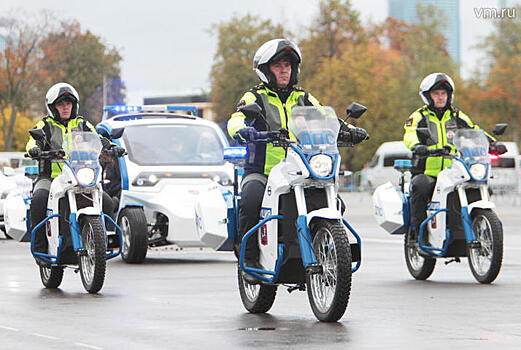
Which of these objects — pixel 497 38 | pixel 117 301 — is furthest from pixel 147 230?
pixel 497 38

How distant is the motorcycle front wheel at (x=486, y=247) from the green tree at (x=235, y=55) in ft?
231

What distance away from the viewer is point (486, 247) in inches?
504

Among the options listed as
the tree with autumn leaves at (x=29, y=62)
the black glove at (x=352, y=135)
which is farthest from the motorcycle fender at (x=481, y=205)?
the tree with autumn leaves at (x=29, y=62)

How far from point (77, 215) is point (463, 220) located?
386 cm

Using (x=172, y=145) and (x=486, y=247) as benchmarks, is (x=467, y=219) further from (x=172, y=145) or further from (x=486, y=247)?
(x=172, y=145)

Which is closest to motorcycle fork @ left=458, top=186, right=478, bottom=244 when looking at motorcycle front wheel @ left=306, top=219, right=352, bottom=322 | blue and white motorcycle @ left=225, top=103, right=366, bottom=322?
blue and white motorcycle @ left=225, top=103, right=366, bottom=322

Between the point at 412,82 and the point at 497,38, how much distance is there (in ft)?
20.7

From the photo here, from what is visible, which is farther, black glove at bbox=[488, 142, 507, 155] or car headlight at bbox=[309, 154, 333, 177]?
black glove at bbox=[488, 142, 507, 155]

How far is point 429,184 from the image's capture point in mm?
13742

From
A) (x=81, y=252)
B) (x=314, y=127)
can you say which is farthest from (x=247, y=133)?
(x=81, y=252)

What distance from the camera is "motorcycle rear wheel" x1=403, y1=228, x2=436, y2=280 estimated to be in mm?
13570

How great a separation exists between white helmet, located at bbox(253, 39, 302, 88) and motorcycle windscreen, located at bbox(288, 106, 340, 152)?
0.63m

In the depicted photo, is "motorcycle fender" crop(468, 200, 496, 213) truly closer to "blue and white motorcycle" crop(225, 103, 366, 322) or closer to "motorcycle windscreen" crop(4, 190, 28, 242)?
"blue and white motorcycle" crop(225, 103, 366, 322)

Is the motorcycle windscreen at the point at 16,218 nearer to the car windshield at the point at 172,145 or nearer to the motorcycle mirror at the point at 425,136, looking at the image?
the car windshield at the point at 172,145
